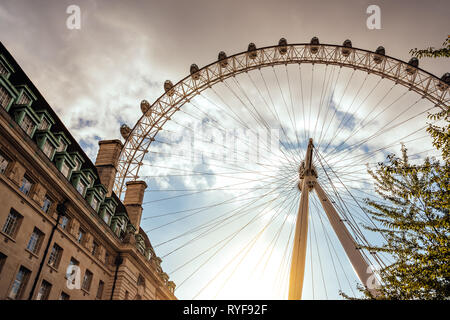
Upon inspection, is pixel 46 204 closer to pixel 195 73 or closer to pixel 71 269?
pixel 71 269

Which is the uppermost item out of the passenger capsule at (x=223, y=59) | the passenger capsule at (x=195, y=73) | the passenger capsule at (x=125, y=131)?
the passenger capsule at (x=223, y=59)

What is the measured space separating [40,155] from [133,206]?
19.4m

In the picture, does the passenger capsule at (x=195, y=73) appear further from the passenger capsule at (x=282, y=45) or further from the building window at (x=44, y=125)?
the building window at (x=44, y=125)

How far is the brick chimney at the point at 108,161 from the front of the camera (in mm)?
37562

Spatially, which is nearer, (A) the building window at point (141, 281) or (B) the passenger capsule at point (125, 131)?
(A) the building window at point (141, 281)

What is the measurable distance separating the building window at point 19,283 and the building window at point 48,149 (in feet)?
28.3

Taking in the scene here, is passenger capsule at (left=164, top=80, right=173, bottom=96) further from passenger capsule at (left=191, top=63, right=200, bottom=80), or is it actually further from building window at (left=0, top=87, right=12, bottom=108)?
building window at (left=0, top=87, right=12, bottom=108)

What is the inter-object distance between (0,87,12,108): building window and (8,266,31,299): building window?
11.0m

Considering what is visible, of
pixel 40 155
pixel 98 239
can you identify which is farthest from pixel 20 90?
pixel 98 239

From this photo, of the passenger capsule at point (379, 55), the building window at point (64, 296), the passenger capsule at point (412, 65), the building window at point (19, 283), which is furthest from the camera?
the passenger capsule at point (379, 55)

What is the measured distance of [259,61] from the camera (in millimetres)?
40812

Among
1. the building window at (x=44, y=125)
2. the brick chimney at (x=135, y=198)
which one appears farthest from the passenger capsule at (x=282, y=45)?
the building window at (x=44, y=125)

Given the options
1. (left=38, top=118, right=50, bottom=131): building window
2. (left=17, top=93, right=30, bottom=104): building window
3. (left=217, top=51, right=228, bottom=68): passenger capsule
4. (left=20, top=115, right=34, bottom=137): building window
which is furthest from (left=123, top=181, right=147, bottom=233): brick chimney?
(left=17, top=93, right=30, bottom=104): building window

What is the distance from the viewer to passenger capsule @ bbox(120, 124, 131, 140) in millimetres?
40656
